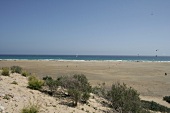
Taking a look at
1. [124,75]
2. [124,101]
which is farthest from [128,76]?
[124,101]

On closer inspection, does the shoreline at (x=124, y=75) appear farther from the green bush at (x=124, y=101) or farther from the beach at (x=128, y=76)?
the green bush at (x=124, y=101)

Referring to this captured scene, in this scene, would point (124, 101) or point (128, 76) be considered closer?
point (124, 101)

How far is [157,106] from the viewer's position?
16.2m

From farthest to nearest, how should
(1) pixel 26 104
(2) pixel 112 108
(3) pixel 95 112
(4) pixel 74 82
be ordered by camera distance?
(4) pixel 74 82
(2) pixel 112 108
(3) pixel 95 112
(1) pixel 26 104

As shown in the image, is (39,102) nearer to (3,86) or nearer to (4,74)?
(3,86)

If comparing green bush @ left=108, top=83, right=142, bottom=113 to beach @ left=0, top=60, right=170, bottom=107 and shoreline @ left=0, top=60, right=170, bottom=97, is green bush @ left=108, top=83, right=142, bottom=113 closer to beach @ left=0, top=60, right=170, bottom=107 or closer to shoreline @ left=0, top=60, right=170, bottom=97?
beach @ left=0, top=60, right=170, bottom=107

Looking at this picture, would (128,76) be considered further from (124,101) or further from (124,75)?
(124,101)

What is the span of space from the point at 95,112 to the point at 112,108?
1.85m

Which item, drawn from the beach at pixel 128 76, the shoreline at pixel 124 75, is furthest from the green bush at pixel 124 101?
the shoreline at pixel 124 75

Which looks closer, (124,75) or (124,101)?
(124,101)

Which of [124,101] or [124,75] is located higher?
[124,101]

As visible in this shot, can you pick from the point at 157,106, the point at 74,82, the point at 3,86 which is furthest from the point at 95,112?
the point at 157,106

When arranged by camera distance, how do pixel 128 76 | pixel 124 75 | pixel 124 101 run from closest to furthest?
pixel 124 101
pixel 128 76
pixel 124 75

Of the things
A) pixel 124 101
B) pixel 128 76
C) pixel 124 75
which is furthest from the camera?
pixel 124 75
